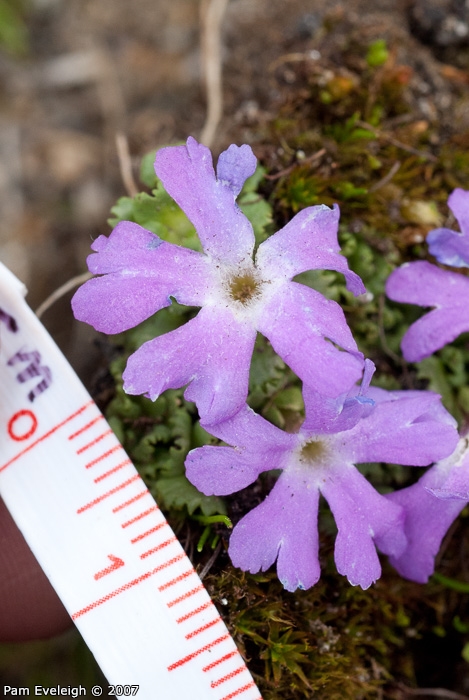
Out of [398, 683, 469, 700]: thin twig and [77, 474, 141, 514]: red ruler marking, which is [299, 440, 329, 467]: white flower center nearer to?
[77, 474, 141, 514]: red ruler marking

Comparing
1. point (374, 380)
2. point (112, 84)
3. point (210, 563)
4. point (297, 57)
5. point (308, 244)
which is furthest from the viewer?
point (112, 84)

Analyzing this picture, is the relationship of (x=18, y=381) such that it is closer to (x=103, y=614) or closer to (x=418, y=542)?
(x=103, y=614)

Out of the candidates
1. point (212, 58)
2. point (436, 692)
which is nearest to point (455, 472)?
point (436, 692)

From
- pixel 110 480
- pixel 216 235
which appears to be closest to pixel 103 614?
pixel 110 480

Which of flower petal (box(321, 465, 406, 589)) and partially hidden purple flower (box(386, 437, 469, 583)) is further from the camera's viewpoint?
partially hidden purple flower (box(386, 437, 469, 583))

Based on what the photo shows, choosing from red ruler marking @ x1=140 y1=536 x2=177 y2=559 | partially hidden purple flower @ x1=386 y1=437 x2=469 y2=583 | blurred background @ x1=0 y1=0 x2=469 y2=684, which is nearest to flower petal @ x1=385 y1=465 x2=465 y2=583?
partially hidden purple flower @ x1=386 y1=437 x2=469 y2=583

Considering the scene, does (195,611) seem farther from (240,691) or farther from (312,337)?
(312,337)
